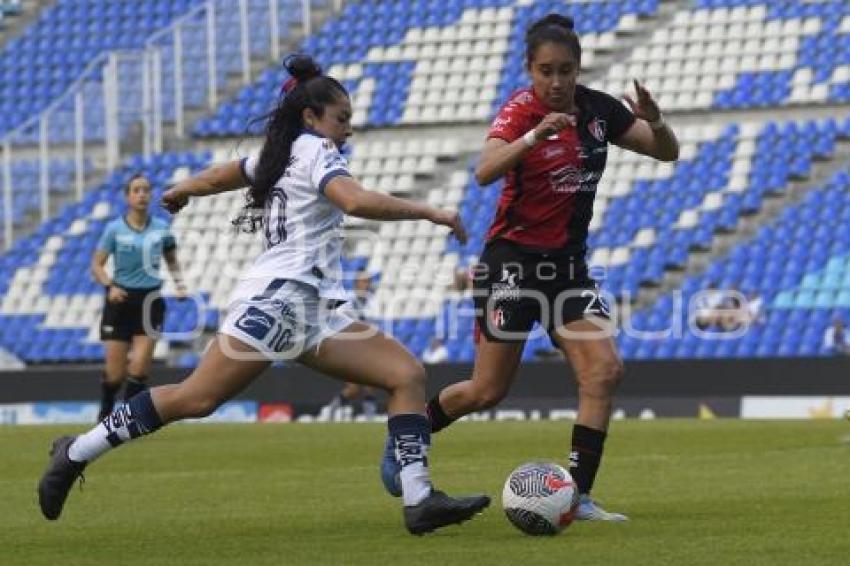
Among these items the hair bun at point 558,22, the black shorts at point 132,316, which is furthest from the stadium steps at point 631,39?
the hair bun at point 558,22

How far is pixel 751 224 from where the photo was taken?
94.9 ft

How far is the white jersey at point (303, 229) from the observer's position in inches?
329

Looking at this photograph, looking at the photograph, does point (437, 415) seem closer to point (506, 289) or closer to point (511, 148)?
point (506, 289)

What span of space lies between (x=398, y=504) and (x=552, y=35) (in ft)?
9.00

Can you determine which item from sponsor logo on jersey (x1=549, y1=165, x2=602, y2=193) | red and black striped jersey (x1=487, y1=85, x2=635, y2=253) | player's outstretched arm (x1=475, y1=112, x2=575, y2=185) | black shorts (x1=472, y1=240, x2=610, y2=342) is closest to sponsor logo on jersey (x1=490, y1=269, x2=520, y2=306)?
black shorts (x1=472, y1=240, x2=610, y2=342)

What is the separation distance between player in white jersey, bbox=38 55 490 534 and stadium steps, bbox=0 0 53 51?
30825 mm

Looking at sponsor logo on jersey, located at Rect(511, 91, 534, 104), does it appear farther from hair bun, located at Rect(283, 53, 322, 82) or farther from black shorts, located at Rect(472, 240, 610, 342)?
hair bun, located at Rect(283, 53, 322, 82)

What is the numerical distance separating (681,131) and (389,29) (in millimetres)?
6506

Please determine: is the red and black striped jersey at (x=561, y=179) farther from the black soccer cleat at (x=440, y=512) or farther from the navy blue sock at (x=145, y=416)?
the navy blue sock at (x=145, y=416)

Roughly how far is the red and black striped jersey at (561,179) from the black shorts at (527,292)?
0.08 metres

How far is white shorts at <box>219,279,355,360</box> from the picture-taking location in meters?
8.28

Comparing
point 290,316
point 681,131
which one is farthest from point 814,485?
point 681,131

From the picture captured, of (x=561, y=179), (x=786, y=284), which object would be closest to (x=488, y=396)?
(x=561, y=179)

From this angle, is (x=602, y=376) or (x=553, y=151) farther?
(x=553, y=151)
